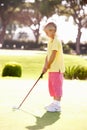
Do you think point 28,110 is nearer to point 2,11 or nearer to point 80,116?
point 80,116

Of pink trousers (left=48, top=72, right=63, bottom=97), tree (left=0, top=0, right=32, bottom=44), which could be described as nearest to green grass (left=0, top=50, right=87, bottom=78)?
pink trousers (left=48, top=72, right=63, bottom=97)

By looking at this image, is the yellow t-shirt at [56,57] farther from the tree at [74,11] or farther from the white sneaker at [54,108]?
the tree at [74,11]

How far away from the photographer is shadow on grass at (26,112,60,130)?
588cm

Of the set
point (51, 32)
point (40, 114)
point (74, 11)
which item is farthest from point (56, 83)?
point (74, 11)

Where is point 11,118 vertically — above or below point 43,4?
below

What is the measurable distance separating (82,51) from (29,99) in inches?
2154

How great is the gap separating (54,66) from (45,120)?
1.33 m

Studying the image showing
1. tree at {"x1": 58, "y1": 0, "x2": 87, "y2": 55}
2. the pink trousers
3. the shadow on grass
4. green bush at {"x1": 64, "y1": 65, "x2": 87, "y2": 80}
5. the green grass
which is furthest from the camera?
tree at {"x1": 58, "y1": 0, "x2": 87, "y2": 55}

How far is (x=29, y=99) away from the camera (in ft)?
29.0

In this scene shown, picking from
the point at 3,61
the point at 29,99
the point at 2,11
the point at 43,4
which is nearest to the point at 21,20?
the point at 2,11

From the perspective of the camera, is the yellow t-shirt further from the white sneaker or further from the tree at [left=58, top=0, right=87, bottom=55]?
the tree at [left=58, top=0, right=87, bottom=55]

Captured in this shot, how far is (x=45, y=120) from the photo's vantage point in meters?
6.45

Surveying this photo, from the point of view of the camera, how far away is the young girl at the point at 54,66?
24.1ft

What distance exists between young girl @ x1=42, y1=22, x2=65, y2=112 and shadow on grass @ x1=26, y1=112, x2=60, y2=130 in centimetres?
35
